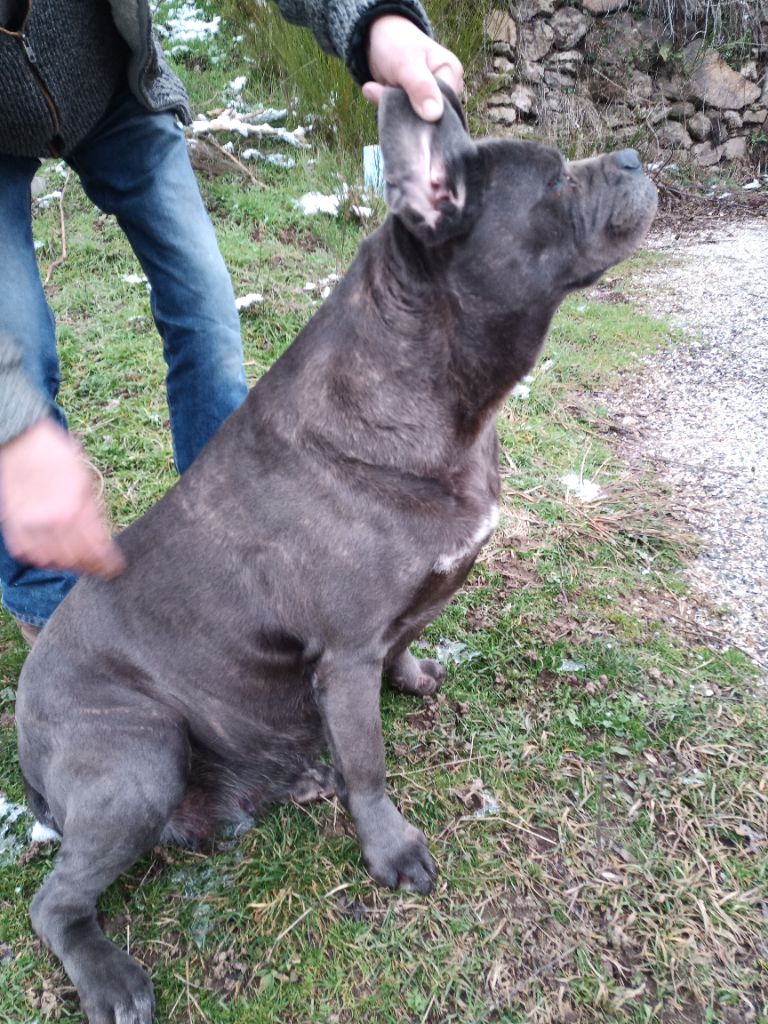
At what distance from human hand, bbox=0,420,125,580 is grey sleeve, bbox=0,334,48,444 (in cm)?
2

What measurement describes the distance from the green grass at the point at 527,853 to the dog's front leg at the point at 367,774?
0.08 meters

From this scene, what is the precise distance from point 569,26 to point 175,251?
7748 mm

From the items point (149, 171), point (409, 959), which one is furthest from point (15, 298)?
point (409, 959)

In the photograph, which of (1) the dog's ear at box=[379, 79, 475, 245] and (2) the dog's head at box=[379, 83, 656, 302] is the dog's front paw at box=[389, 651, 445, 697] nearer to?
(2) the dog's head at box=[379, 83, 656, 302]

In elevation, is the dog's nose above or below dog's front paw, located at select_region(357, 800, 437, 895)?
above

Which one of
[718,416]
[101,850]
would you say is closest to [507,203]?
[101,850]

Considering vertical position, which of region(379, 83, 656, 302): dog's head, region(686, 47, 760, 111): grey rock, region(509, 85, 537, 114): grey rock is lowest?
region(686, 47, 760, 111): grey rock

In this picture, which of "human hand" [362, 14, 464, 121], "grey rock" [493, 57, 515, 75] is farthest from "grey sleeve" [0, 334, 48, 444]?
"grey rock" [493, 57, 515, 75]

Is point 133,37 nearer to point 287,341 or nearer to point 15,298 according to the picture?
point 15,298

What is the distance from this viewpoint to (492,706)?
9.34ft

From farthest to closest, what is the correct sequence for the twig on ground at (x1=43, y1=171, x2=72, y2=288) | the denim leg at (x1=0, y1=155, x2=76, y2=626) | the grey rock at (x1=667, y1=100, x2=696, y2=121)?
the grey rock at (x1=667, y1=100, x2=696, y2=121) < the twig on ground at (x1=43, y1=171, x2=72, y2=288) < the denim leg at (x1=0, y1=155, x2=76, y2=626)

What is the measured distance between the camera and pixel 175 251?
300cm

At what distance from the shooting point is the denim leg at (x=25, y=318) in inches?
98.6

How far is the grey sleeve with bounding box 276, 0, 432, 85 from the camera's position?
2289 mm
